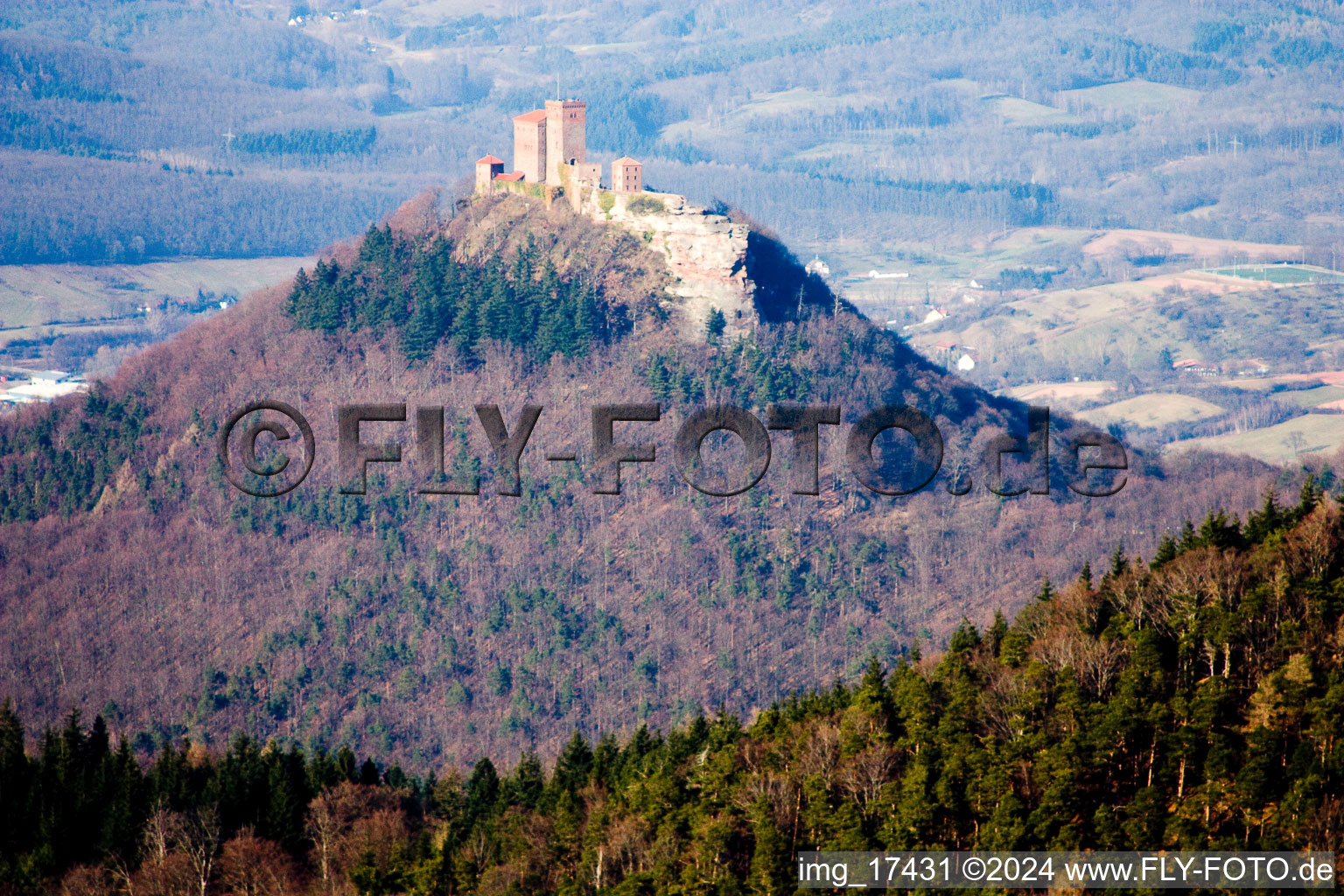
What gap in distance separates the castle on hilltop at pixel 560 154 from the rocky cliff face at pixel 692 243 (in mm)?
782

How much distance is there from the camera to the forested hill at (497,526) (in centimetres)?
8469

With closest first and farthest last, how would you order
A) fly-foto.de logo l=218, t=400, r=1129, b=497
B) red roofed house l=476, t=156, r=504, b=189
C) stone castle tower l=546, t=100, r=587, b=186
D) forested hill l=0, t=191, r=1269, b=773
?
fly-foto.de logo l=218, t=400, r=1129, b=497 < forested hill l=0, t=191, r=1269, b=773 < stone castle tower l=546, t=100, r=587, b=186 < red roofed house l=476, t=156, r=504, b=189

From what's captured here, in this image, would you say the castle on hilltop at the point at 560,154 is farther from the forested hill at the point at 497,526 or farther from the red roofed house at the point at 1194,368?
the red roofed house at the point at 1194,368

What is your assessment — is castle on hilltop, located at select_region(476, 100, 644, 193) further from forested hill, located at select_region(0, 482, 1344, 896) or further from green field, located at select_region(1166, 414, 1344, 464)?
green field, located at select_region(1166, 414, 1344, 464)

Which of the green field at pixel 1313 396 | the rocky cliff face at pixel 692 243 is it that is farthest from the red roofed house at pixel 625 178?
the green field at pixel 1313 396

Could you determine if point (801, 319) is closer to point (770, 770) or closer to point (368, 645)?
point (368, 645)

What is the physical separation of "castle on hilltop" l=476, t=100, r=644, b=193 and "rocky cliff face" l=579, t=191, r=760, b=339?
2.57 feet

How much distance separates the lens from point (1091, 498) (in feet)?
314

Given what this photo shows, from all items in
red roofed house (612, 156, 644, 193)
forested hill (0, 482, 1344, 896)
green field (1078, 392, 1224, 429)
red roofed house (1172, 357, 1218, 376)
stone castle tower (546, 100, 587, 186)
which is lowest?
forested hill (0, 482, 1344, 896)

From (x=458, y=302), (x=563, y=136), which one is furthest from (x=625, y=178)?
(x=458, y=302)

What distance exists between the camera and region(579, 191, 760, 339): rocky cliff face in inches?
3494

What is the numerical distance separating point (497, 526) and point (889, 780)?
184ft

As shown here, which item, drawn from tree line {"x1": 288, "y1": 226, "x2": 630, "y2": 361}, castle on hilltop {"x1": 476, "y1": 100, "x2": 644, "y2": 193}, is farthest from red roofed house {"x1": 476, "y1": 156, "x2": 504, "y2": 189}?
tree line {"x1": 288, "y1": 226, "x2": 630, "y2": 361}

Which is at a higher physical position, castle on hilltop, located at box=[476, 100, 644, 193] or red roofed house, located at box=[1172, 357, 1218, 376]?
castle on hilltop, located at box=[476, 100, 644, 193]
